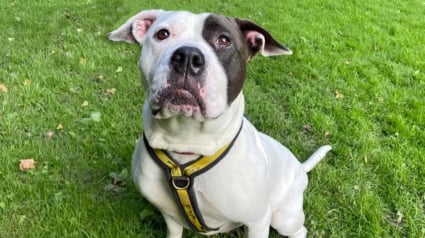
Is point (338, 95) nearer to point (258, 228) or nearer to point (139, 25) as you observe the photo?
point (258, 228)

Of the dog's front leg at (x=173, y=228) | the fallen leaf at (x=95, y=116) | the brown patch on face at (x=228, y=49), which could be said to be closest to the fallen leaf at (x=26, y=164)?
the fallen leaf at (x=95, y=116)

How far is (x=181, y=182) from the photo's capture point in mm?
2486

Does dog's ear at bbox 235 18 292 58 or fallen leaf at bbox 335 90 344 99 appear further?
fallen leaf at bbox 335 90 344 99

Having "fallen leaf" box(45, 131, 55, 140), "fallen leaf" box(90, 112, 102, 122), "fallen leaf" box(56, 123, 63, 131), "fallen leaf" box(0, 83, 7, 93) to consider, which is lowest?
"fallen leaf" box(0, 83, 7, 93)

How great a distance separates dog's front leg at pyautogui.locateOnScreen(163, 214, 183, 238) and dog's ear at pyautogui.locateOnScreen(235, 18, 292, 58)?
3.35 ft

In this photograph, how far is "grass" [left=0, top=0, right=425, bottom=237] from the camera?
11.3 ft

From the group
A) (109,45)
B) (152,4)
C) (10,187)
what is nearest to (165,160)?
(10,187)

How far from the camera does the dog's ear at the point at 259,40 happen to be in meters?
2.48

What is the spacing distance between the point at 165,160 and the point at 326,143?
2126 mm

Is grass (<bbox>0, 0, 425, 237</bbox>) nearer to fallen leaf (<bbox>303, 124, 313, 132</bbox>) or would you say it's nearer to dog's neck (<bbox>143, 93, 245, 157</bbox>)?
fallen leaf (<bbox>303, 124, 313, 132</bbox>)

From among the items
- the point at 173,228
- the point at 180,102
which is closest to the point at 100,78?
the point at 173,228

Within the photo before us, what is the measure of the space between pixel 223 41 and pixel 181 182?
68 centimetres

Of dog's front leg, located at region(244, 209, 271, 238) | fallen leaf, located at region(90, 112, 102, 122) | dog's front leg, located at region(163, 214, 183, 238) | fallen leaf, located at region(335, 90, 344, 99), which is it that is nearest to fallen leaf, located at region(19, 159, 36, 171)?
fallen leaf, located at region(90, 112, 102, 122)

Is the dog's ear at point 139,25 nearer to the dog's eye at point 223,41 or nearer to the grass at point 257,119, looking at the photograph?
the dog's eye at point 223,41
